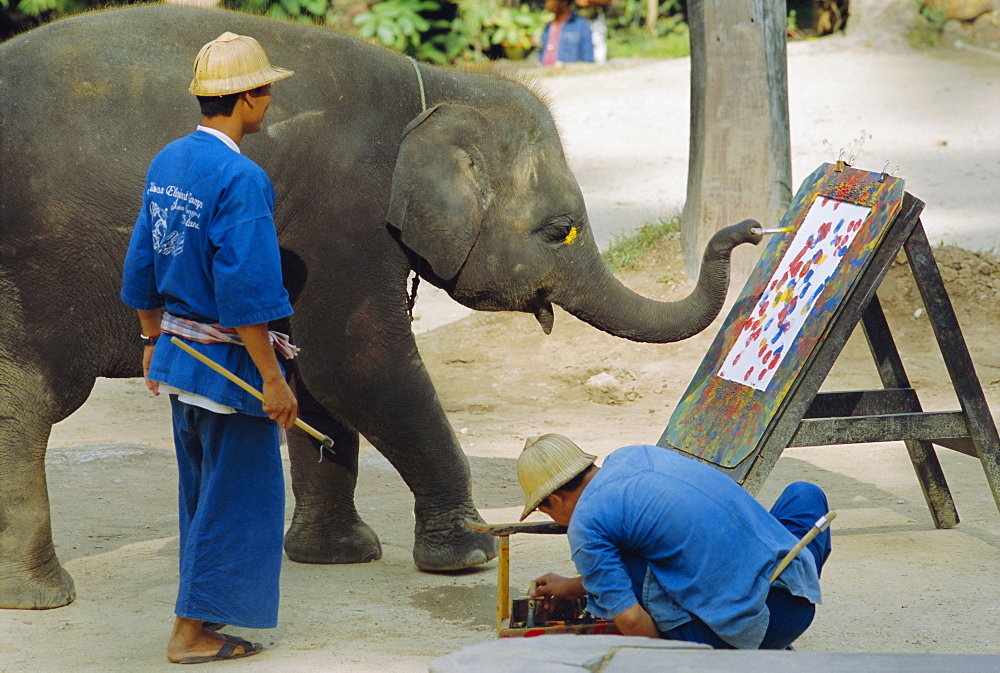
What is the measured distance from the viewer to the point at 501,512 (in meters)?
5.96

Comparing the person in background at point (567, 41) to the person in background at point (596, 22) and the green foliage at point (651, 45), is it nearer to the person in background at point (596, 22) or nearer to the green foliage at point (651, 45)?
the person in background at point (596, 22)

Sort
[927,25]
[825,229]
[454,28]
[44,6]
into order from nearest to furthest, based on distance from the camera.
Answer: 1. [825,229]
2. [44,6]
3. [927,25]
4. [454,28]

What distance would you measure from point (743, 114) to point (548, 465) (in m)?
5.64

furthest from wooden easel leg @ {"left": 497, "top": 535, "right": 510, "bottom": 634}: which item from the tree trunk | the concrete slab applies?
the tree trunk

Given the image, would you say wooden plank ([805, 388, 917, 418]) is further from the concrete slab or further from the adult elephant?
the concrete slab

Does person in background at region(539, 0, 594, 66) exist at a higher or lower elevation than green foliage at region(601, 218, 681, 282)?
higher

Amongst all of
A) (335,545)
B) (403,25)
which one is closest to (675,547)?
(335,545)

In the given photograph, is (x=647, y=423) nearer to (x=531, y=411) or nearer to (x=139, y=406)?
(x=531, y=411)

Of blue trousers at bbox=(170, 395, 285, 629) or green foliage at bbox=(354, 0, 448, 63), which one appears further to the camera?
green foliage at bbox=(354, 0, 448, 63)

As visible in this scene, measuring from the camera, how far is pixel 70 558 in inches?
208

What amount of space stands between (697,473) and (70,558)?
120 inches

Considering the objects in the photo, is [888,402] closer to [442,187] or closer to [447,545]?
[447,545]

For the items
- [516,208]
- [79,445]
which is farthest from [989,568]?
[79,445]

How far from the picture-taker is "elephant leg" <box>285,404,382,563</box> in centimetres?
531
